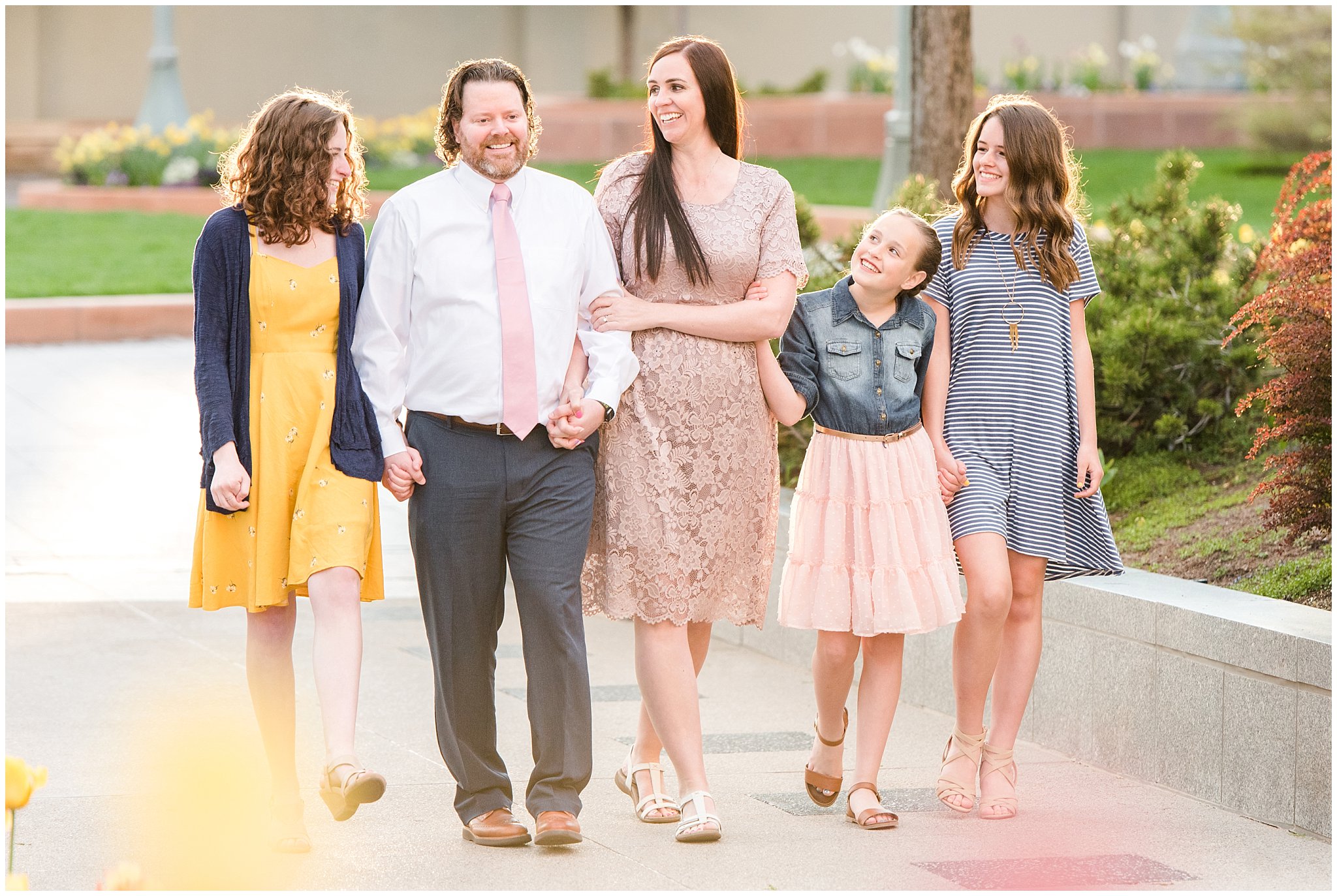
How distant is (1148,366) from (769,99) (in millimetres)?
16870

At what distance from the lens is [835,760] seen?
461 cm

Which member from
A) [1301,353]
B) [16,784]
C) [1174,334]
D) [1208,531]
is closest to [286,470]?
[16,784]

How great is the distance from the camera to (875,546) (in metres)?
4.46

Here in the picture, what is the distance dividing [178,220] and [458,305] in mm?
14590

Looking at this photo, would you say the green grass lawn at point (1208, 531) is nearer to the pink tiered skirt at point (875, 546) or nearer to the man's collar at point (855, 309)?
the pink tiered skirt at point (875, 546)

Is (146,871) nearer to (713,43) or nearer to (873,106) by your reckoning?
(713,43)

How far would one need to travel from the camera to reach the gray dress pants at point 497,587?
4.09 meters

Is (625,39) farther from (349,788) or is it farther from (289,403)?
(349,788)

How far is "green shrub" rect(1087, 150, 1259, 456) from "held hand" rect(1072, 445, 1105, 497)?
252 centimetres

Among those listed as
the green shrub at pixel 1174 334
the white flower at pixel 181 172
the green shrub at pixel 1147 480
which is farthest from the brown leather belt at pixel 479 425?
the white flower at pixel 181 172

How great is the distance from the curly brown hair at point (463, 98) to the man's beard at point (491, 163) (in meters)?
0.05

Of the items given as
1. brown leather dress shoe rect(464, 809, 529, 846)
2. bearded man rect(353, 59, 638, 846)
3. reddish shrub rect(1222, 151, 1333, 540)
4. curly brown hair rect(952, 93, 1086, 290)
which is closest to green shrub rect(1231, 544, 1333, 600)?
reddish shrub rect(1222, 151, 1333, 540)

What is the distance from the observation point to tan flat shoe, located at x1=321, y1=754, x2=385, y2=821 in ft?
12.8

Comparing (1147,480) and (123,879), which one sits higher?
(123,879)
